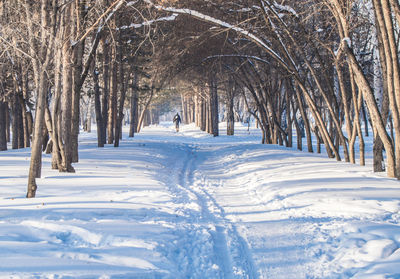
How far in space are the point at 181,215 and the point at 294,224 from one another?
79.2 inches

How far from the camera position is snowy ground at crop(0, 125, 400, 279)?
4.40 metres

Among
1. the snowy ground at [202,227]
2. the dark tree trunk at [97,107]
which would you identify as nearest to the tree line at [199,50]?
the dark tree trunk at [97,107]

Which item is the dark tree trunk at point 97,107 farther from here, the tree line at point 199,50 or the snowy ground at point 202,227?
the snowy ground at point 202,227

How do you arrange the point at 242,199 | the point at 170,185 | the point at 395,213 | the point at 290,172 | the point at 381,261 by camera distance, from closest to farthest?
1. the point at 381,261
2. the point at 395,213
3. the point at 242,199
4. the point at 170,185
5. the point at 290,172

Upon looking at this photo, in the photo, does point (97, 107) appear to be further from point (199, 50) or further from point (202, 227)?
point (202, 227)

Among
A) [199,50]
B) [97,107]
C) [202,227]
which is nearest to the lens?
[202,227]

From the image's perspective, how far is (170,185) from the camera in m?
9.76

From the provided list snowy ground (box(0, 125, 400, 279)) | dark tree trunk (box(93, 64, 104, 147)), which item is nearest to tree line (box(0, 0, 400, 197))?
dark tree trunk (box(93, 64, 104, 147))

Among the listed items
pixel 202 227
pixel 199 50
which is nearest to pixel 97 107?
pixel 199 50

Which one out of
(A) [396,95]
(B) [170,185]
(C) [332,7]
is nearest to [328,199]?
(A) [396,95]

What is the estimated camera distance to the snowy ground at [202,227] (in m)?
4.40

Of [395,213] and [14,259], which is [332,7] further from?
[14,259]

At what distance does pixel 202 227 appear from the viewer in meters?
6.09

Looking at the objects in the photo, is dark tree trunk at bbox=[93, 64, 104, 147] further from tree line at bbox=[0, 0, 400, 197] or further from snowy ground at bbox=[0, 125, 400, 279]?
snowy ground at bbox=[0, 125, 400, 279]
